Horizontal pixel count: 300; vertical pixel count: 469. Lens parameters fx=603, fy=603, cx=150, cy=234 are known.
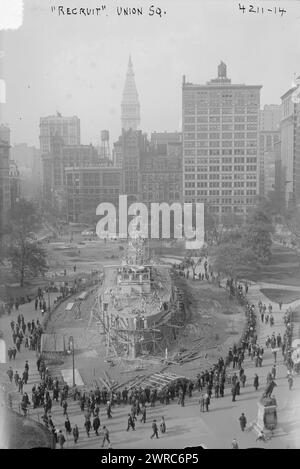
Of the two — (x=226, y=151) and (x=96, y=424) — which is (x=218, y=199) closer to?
(x=226, y=151)

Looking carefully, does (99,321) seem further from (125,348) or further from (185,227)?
(185,227)

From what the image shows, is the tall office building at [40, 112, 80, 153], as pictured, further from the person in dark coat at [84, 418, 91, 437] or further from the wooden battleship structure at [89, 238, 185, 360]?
the person in dark coat at [84, 418, 91, 437]

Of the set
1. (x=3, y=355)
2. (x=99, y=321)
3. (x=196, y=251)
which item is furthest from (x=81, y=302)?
(x=196, y=251)

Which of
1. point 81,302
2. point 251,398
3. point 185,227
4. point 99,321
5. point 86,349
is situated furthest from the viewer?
point 185,227

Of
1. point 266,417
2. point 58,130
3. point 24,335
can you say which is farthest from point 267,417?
point 58,130

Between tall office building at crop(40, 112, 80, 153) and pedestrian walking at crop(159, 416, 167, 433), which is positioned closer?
pedestrian walking at crop(159, 416, 167, 433)

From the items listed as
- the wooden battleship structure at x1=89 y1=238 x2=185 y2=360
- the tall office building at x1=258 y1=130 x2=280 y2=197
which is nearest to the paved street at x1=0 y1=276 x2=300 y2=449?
the wooden battleship structure at x1=89 y1=238 x2=185 y2=360
